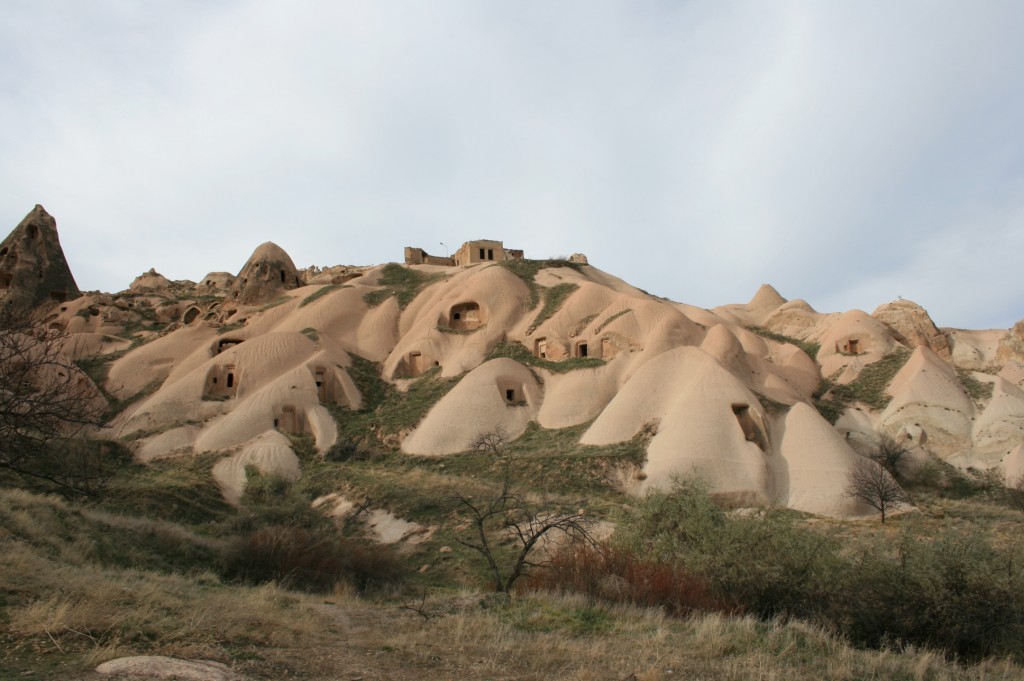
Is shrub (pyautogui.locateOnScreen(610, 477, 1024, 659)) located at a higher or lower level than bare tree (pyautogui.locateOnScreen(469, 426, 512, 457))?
lower

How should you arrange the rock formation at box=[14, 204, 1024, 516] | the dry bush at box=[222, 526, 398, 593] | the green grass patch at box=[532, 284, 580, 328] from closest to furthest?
1. the dry bush at box=[222, 526, 398, 593]
2. the rock formation at box=[14, 204, 1024, 516]
3. the green grass patch at box=[532, 284, 580, 328]

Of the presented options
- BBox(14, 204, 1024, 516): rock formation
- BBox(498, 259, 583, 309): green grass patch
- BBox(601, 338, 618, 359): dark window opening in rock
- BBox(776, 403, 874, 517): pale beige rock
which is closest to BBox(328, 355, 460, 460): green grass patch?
BBox(14, 204, 1024, 516): rock formation

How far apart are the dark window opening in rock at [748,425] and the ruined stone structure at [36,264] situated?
44.5 meters

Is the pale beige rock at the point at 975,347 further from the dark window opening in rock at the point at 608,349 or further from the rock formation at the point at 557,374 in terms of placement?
the dark window opening in rock at the point at 608,349

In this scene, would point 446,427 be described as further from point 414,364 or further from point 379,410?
point 414,364

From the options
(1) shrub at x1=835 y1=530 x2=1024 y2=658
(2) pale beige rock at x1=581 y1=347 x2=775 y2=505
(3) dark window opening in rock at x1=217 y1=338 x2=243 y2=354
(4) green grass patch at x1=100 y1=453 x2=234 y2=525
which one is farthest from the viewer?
(3) dark window opening in rock at x1=217 y1=338 x2=243 y2=354

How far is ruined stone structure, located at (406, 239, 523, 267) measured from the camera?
2286 inches

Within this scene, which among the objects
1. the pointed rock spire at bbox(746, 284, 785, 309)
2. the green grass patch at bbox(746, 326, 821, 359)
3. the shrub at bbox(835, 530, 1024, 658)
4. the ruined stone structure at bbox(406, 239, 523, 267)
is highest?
the ruined stone structure at bbox(406, 239, 523, 267)

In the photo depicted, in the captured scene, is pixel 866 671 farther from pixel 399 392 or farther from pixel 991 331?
pixel 991 331

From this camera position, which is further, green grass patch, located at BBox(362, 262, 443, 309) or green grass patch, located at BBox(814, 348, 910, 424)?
green grass patch, located at BBox(362, 262, 443, 309)

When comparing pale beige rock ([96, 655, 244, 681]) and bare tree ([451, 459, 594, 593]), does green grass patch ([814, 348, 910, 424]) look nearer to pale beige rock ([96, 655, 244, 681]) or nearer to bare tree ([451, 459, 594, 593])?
bare tree ([451, 459, 594, 593])

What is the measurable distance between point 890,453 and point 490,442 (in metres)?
17.7

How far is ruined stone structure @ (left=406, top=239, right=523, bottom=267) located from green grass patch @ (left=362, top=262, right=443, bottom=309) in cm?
426

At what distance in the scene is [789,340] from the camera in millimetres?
48750
